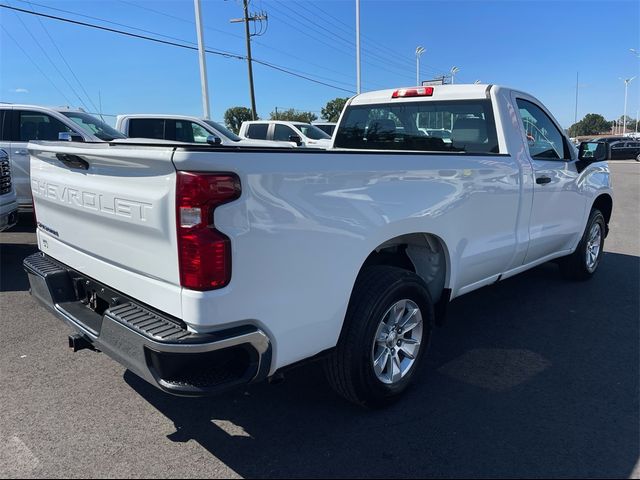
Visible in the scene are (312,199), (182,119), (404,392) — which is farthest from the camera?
(182,119)

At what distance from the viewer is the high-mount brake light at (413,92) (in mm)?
4559

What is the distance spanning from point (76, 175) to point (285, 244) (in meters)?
1.37

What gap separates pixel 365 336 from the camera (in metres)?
2.78

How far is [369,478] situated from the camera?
247cm

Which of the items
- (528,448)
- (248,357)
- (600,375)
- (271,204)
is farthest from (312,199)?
(600,375)

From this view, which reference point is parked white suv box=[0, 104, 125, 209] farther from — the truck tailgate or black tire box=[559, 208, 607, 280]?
black tire box=[559, 208, 607, 280]

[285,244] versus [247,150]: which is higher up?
[247,150]

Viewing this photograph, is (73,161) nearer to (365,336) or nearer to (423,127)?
(365,336)

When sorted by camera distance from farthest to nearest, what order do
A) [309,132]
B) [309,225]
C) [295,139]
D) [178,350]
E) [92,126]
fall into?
[309,132] < [295,139] < [92,126] < [309,225] < [178,350]

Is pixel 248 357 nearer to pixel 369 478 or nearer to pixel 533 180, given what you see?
pixel 369 478

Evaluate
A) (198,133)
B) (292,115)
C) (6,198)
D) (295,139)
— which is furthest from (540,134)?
(292,115)

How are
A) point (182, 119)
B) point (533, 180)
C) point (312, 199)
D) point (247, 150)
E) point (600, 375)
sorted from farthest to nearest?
point (182, 119) < point (533, 180) < point (600, 375) < point (312, 199) < point (247, 150)

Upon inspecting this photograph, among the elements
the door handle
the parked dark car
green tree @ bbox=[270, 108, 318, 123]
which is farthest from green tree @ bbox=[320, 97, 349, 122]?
the door handle

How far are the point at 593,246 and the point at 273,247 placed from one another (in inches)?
197
